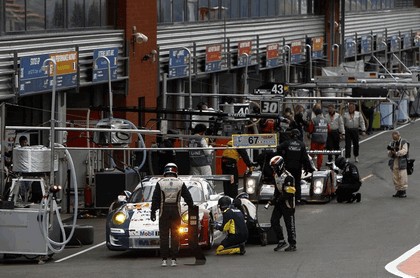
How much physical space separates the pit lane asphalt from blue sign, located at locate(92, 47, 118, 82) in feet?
21.6

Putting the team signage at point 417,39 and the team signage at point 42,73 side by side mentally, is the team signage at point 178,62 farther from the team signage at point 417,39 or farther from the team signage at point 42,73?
the team signage at point 417,39

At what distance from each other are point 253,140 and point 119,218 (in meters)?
3.98

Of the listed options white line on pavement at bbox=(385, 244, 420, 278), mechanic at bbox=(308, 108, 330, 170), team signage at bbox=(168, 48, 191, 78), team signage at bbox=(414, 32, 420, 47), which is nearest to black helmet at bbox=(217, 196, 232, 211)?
white line on pavement at bbox=(385, 244, 420, 278)

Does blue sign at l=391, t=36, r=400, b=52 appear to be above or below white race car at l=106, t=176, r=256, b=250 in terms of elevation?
above

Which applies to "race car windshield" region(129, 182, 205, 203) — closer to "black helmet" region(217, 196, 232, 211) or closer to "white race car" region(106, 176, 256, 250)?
"white race car" region(106, 176, 256, 250)

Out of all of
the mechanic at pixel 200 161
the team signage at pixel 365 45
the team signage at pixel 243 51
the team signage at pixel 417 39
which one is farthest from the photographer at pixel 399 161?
the team signage at pixel 417 39

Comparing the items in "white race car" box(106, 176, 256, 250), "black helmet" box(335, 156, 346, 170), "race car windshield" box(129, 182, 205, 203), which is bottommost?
"white race car" box(106, 176, 256, 250)

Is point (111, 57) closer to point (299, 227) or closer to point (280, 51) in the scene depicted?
point (299, 227)

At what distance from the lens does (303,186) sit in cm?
2927

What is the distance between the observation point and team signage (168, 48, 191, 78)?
39031 mm

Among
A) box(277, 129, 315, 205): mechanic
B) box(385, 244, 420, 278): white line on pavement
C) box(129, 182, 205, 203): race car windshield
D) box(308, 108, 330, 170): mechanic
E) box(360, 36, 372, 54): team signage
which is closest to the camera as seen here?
box(385, 244, 420, 278): white line on pavement

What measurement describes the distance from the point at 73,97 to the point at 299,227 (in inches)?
434

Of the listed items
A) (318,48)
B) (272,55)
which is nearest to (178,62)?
(272,55)

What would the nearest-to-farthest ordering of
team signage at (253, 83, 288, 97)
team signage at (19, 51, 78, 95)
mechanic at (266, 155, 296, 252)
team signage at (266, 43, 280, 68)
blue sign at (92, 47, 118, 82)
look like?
mechanic at (266, 155, 296, 252), team signage at (19, 51, 78, 95), blue sign at (92, 47, 118, 82), team signage at (253, 83, 288, 97), team signage at (266, 43, 280, 68)
